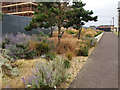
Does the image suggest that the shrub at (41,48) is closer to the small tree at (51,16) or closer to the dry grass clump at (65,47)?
the dry grass clump at (65,47)

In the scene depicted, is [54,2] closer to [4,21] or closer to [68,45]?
[68,45]

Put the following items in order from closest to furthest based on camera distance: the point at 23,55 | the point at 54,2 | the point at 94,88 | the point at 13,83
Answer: the point at 13,83
the point at 94,88
the point at 23,55
the point at 54,2

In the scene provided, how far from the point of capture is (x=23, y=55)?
681 centimetres

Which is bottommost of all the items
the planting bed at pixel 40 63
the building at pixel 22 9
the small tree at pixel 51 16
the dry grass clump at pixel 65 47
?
the planting bed at pixel 40 63

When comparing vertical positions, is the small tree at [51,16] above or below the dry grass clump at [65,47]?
above

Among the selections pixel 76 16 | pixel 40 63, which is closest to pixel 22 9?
pixel 76 16

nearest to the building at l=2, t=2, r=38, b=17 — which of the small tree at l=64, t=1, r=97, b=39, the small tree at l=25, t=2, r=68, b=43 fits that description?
the small tree at l=64, t=1, r=97, b=39

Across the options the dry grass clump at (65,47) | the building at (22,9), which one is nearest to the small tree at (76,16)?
the dry grass clump at (65,47)

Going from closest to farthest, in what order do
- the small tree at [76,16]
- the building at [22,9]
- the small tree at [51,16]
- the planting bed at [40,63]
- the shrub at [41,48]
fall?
the planting bed at [40,63] → the shrub at [41,48] → the small tree at [51,16] → the small tree at [76,16] → the building at [22,9]

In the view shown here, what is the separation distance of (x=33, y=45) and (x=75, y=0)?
24.5 feet

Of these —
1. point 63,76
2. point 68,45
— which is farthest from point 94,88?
point 68,45

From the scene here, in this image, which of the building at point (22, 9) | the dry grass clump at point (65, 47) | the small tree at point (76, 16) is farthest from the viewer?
the building at point (22, 9)

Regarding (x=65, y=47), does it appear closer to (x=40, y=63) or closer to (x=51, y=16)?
(x=51, y=16)

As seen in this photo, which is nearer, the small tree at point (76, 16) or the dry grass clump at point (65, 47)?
the dry grass clump at point (65, 47)
